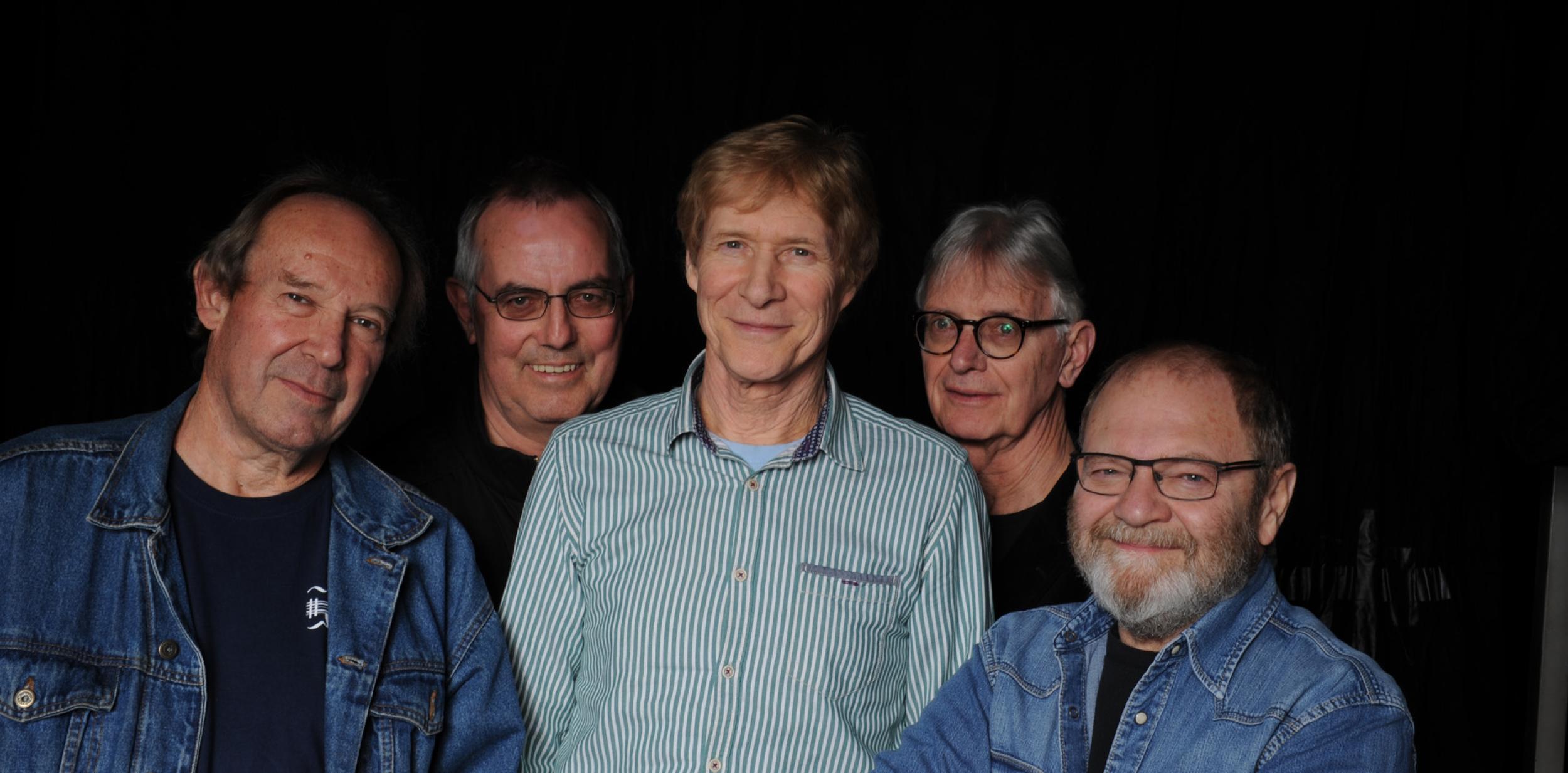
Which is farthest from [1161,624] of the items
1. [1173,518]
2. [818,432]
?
[818,432]

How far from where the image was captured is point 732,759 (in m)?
2.36

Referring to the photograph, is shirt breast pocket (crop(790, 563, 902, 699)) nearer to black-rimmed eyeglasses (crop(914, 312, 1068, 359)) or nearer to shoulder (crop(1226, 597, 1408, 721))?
shoulder (crop(1226, 597, 1408, 721))

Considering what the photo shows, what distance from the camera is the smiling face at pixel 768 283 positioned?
248cm

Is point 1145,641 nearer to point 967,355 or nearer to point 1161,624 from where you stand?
point 1161,624

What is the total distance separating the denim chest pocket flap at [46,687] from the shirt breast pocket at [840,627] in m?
1.06

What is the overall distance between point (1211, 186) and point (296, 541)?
2.29 meters

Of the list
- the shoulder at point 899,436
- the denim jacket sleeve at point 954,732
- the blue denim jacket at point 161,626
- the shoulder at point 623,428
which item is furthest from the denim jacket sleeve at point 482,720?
the shoulder at point 899,436

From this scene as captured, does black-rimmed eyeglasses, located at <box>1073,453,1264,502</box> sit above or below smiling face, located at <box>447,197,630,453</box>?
below

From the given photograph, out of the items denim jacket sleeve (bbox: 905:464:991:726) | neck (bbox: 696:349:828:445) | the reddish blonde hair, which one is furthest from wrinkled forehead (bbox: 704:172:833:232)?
denim jacket sleeve (bbox: 905:464:991:726)

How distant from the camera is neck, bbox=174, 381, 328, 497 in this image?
2.46 metres

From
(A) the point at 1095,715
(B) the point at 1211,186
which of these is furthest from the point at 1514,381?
(A) the point at 1095,715

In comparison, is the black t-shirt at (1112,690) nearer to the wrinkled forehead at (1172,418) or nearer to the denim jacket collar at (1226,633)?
the denim jacket collar at (1226,633)

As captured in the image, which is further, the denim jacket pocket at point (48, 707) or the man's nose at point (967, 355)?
the man's nose at point (967, 355)

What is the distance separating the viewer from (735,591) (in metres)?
2.45
